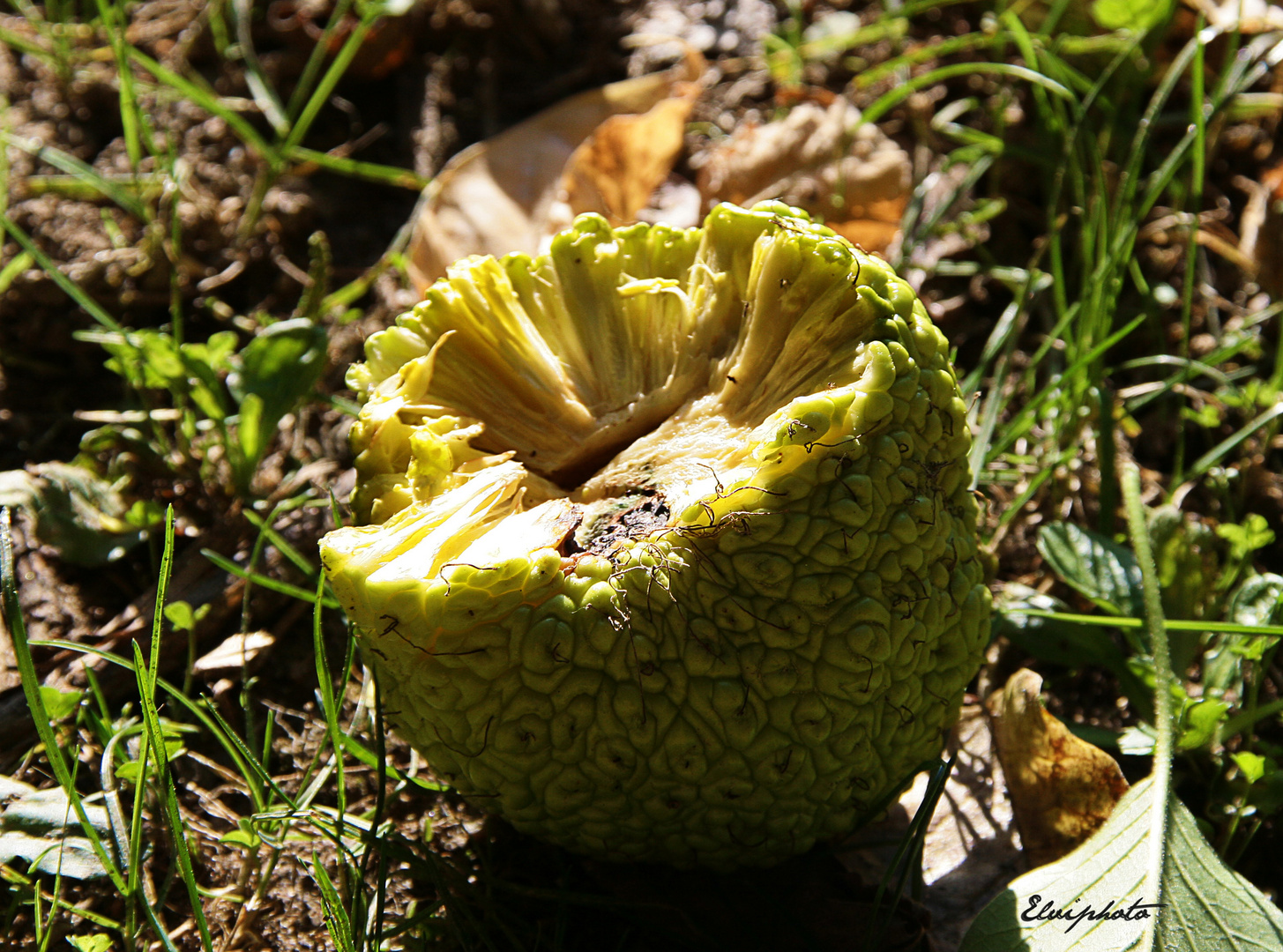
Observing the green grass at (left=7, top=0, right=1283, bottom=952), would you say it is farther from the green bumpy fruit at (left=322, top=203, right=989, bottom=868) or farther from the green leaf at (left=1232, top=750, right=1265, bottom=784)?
the green bumpy fruit at (left=322, top=203, right=989, bottom=868)

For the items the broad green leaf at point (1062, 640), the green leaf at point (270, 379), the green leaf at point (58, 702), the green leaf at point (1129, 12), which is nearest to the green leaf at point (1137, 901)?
the broad green leaf at point (1062, 640)

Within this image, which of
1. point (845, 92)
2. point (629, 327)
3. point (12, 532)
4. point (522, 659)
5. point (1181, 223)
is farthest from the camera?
point (845, 92)

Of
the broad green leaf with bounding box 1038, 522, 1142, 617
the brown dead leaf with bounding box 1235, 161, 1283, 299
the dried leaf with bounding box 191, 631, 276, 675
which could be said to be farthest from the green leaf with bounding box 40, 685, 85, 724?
the brown dead leaf with bounding box 1235, 161, 1283, 299

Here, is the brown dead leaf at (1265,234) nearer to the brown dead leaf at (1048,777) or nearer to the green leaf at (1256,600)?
the green leaf at (1256,600)

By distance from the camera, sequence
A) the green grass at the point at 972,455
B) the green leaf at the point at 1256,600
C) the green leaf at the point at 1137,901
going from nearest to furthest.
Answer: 1. the green leaf at the point at 1137,901
2. the green grass at the point at 972,455
3. the green leaf at the point at 1256,600

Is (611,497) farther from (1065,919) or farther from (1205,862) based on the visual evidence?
(1205,862)

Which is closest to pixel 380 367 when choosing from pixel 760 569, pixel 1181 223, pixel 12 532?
pixel 760 569
